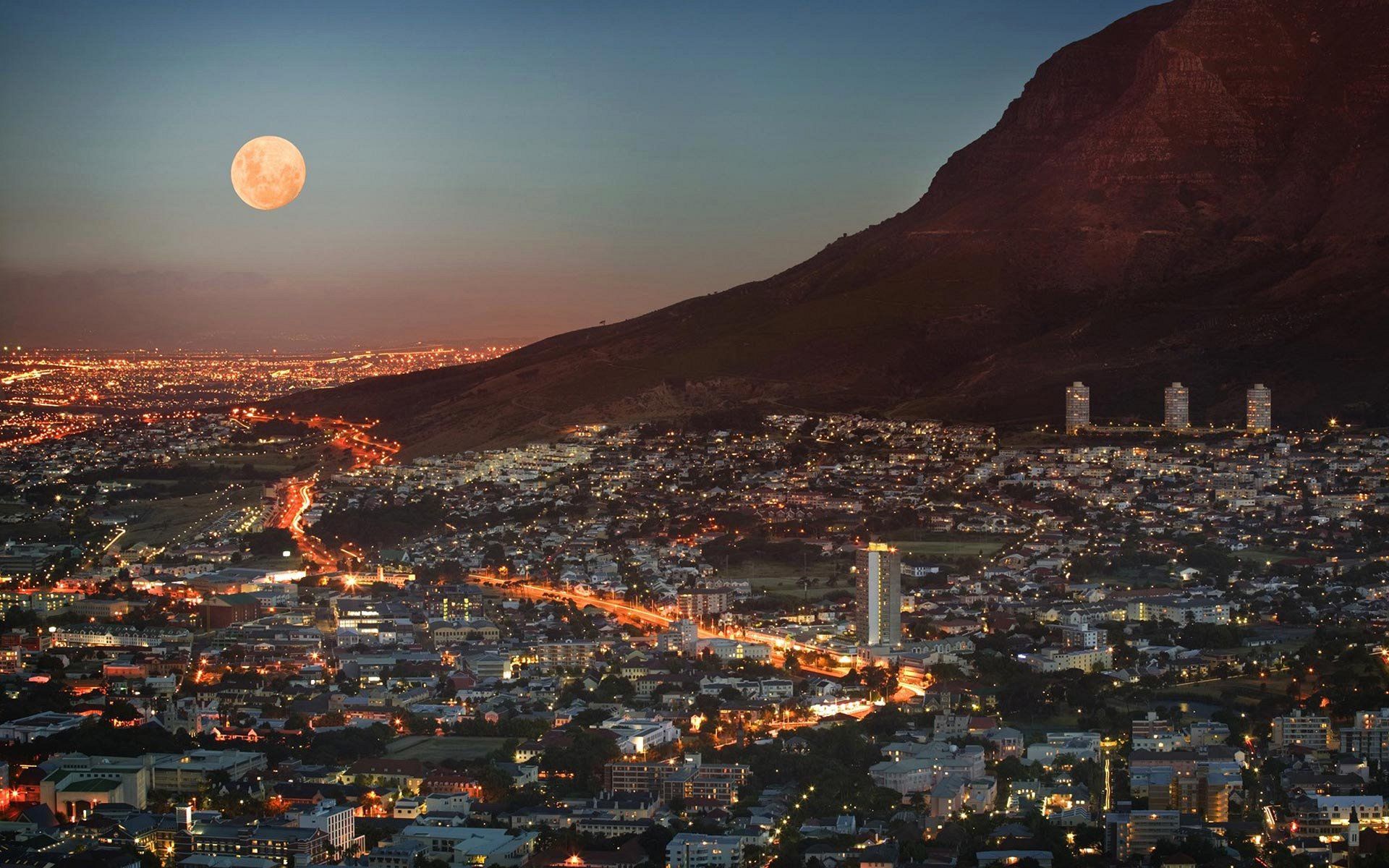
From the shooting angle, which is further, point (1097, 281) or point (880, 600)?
point (1097, 281)

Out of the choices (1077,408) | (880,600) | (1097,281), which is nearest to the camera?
(880,600)

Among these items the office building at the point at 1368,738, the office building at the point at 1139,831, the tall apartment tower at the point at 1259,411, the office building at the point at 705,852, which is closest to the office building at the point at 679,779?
the office building at the point at 705,852

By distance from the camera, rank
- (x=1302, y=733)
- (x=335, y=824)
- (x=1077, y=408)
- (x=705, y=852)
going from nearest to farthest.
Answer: (x=705, y=852)
(x=335, y=824)
(x=1302, y=733)
(x=1077, y=408)

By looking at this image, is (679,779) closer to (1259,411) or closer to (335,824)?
(335,824)

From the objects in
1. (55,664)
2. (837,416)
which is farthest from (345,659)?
(837,416)

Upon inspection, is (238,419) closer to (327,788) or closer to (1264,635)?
(1264,635)

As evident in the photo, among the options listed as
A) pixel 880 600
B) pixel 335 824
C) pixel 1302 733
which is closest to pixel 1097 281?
pixel 880 600
